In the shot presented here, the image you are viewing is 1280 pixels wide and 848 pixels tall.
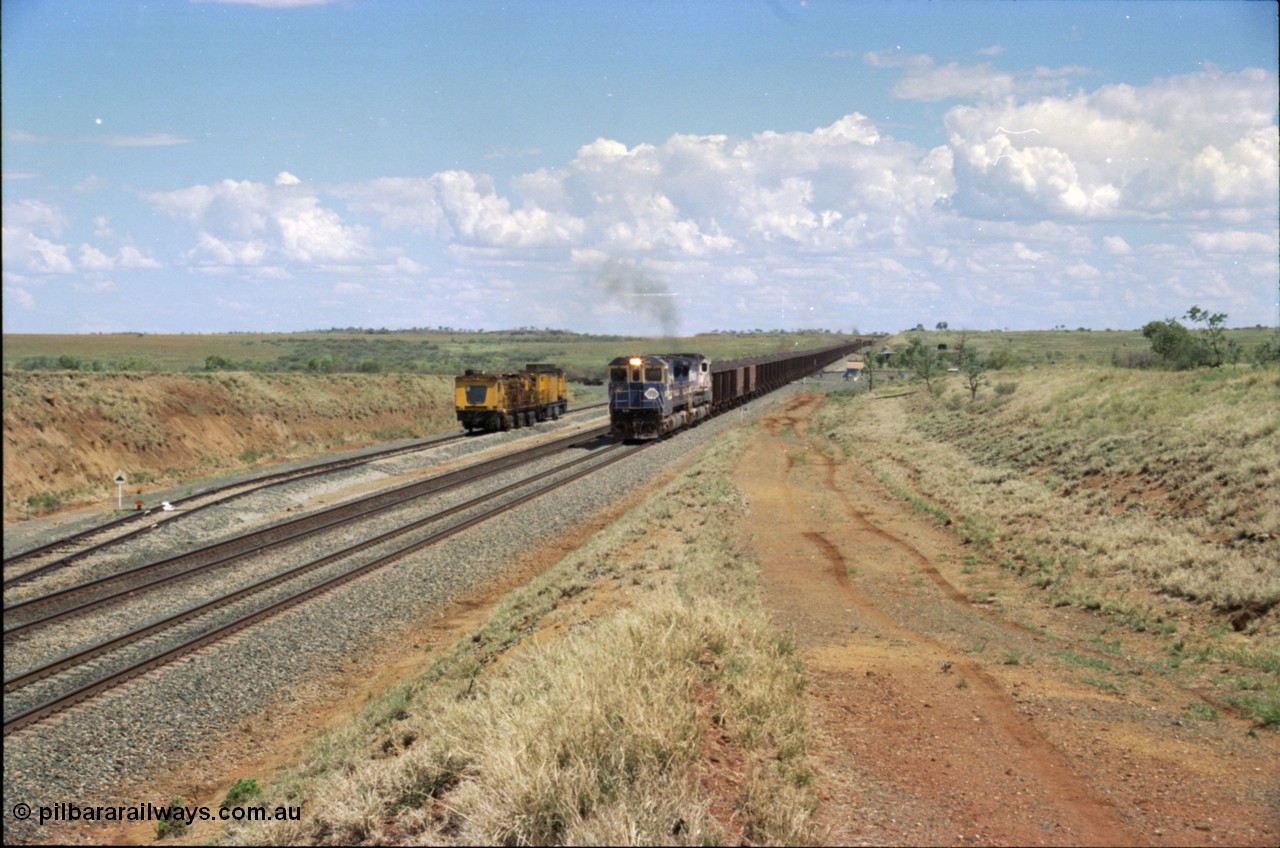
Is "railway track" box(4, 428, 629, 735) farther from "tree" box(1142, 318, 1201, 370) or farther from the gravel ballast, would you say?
"tree" box(1142, 318, 1201, 370)

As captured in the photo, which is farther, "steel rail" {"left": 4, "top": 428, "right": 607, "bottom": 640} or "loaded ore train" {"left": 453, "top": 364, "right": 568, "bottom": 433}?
"loaded ore train" {"left": 453, "top": 364, "right": 568, "bottom": 433}

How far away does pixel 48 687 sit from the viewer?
14.2 m

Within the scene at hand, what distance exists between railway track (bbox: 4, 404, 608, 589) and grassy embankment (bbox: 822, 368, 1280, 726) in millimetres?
21161

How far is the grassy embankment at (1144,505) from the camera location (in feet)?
49.4

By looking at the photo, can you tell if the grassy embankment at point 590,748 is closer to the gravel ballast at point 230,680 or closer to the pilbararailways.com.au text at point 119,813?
the pilbararailways.com.au text at point 119,813

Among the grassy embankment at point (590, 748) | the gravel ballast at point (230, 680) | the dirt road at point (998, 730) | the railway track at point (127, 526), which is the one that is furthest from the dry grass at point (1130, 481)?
the railway track at point (127, 526)

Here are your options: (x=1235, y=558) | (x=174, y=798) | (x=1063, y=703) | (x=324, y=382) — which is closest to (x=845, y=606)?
(x=1063, y=703)

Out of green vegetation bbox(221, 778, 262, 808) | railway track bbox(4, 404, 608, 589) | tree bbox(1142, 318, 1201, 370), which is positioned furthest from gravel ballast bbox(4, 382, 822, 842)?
tree bbox(1142, 318, 1201, 370)

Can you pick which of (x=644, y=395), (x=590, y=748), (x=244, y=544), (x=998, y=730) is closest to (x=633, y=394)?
(x=644, y=395)

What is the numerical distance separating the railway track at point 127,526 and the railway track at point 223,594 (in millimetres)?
2560

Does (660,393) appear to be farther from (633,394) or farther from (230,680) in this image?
(230,680)

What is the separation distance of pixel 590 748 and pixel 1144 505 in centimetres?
1968

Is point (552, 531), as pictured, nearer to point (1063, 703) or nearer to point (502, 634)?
point (502, 634)

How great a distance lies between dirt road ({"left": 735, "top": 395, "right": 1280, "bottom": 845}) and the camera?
7855 mm
